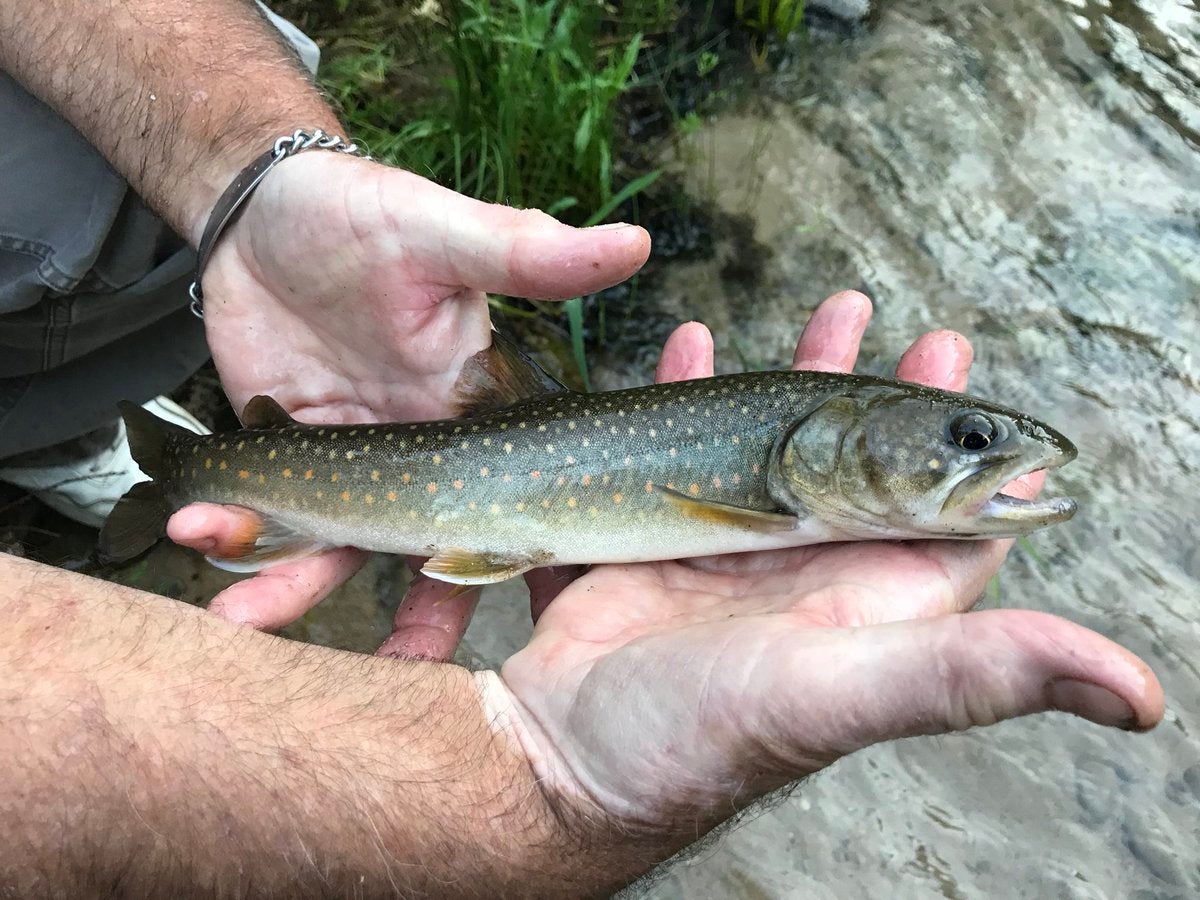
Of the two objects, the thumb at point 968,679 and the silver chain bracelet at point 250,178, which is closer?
the thumb at point 968,679

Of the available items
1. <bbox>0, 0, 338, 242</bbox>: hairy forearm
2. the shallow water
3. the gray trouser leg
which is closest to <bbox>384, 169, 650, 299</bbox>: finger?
<bbox>0, 0, 338, 242</bbox>: hairy forearm

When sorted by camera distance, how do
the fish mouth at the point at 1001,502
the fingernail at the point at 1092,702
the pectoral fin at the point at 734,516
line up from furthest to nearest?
the pectoral fin at the point at 734,516 → the fish mouth at the point at 1001,502 → the fingernail at the point at 1092,702

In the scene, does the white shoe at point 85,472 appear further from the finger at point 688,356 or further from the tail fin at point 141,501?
the finger at point 688,356

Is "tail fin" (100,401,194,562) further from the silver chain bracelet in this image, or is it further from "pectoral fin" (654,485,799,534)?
"pectoral fin" (654,485,799,534)

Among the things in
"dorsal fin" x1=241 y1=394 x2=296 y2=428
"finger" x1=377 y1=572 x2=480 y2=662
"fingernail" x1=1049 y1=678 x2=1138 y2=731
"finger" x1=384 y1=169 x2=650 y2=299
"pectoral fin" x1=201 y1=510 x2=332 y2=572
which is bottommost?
"pectoral fin" x1=201 y1=510 x2=332 y2=572

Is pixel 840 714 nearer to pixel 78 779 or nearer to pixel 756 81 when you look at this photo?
pixel 78 779

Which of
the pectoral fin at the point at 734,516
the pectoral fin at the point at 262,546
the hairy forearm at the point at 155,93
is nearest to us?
the pectoral fin at the point at 734,516

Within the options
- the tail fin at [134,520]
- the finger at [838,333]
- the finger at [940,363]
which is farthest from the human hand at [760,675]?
the tail fin at [134,520]
